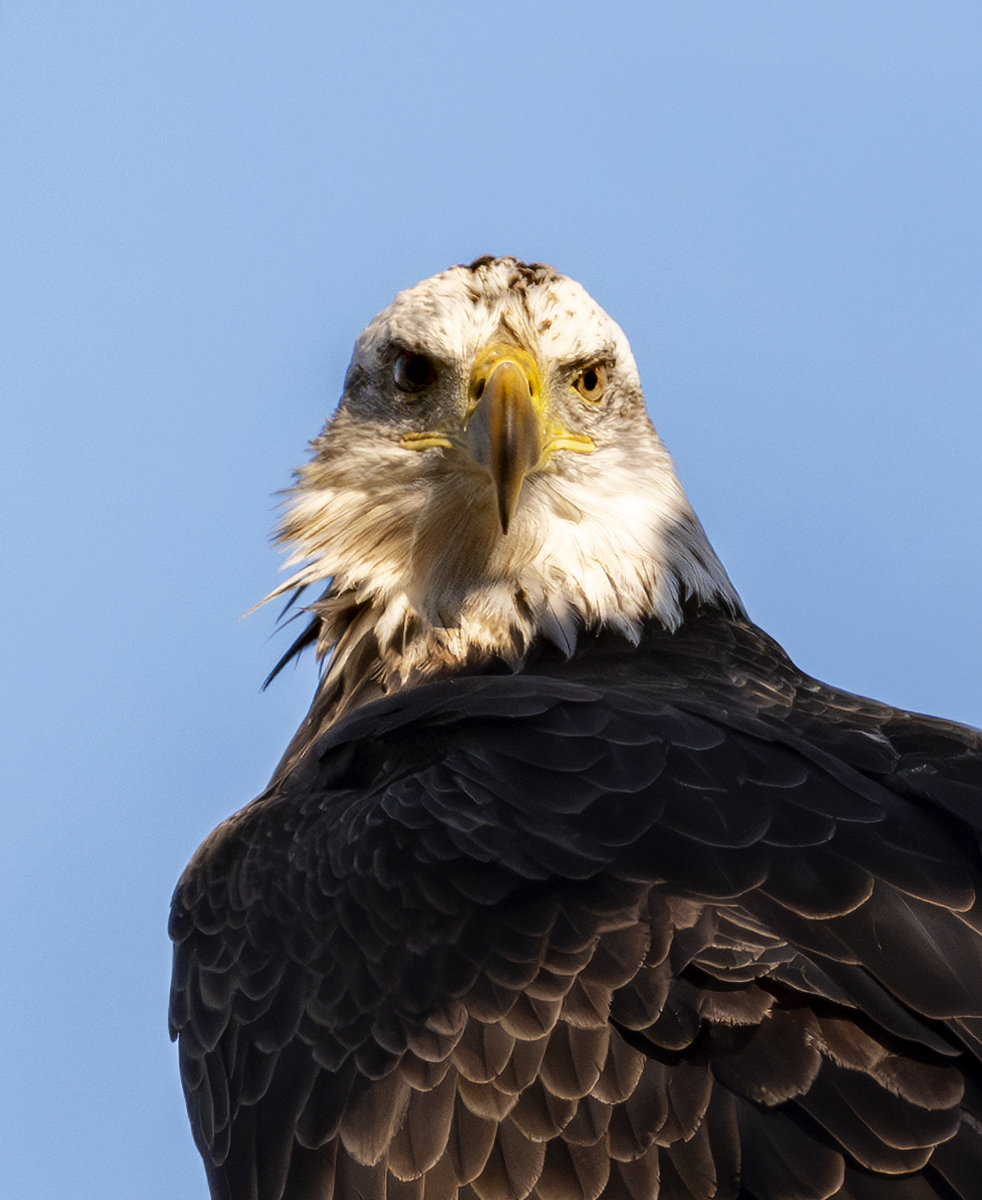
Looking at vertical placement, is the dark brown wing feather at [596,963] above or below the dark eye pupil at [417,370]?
below

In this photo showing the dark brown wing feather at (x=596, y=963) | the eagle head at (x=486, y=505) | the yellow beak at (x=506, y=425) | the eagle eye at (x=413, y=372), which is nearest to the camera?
the dark brown wing feather at (x=596, y=963)

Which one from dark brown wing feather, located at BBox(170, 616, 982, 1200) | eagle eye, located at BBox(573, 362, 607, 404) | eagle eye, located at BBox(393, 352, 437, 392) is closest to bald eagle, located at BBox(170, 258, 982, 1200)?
dark brown wing feather, located at BBox(170, 616, 982, 1200)

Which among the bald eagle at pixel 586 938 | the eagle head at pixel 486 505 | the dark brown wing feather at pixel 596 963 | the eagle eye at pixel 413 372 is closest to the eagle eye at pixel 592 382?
the eagle head at pixel 486 505

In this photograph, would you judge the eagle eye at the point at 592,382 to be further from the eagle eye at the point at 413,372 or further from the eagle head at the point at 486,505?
the eagle eye at the point at 413,372

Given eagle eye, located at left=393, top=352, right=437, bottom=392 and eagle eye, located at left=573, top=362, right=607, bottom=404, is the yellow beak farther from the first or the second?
eagle eye, located at left=573, top=362, right=607, bottom=404

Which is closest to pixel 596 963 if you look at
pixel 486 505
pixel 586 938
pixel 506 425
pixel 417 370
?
pixel 586 938

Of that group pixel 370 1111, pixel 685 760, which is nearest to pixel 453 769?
pixel 685 760

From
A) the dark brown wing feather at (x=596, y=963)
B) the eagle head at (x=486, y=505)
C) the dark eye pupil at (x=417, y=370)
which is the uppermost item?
the dark eye pupil at (x=417, y=370)

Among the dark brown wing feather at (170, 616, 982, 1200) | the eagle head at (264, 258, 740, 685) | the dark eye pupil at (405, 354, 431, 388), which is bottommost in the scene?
the dark brown wing feather at (170, 616, 982, 1200)
